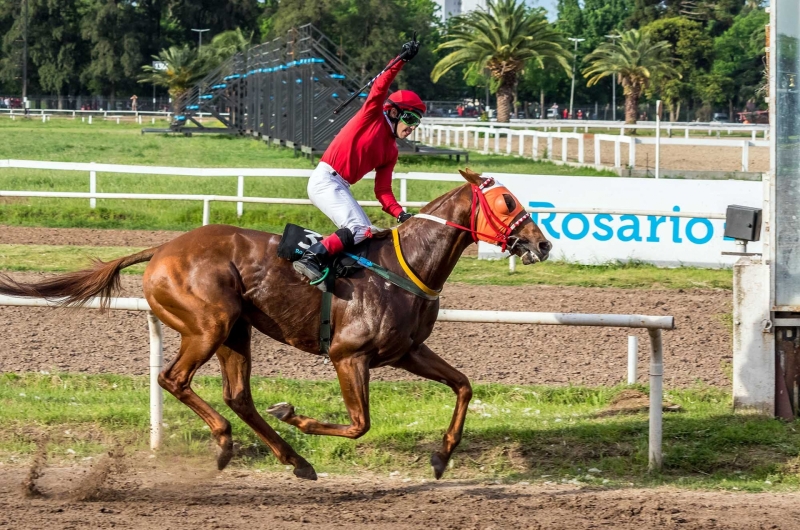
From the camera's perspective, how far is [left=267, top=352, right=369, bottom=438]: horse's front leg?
5.62 meters

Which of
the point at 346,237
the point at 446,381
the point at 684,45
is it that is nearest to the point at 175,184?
the point at 346,237

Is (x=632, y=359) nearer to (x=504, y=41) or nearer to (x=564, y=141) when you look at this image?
(x=564, y=141)

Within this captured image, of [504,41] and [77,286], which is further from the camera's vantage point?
[504,41]

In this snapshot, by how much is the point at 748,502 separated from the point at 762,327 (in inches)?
67.3

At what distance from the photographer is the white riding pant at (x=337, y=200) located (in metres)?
5.96

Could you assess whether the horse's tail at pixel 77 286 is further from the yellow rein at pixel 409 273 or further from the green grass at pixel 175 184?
the green grass at pixel 175 184

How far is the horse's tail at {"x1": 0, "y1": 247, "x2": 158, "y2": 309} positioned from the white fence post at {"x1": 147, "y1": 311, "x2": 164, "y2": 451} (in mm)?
323

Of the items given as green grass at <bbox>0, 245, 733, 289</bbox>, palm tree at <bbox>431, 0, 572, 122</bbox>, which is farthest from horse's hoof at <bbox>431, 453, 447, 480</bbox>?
palm tree at <bbox>431, 0, 572, 122</bbox>

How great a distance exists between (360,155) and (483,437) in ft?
6.32

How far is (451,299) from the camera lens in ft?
36.3

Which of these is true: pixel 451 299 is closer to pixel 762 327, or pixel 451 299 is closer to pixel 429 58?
pixel 762 327

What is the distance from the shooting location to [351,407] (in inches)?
221

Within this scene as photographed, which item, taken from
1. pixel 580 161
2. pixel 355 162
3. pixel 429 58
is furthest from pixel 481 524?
pixel 429 58

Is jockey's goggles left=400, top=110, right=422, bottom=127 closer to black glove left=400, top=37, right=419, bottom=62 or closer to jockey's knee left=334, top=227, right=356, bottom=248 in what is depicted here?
black glove left=400, top=37, right=419, bottom=62
